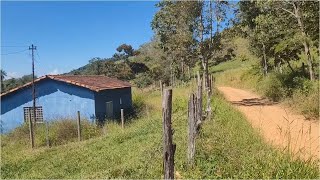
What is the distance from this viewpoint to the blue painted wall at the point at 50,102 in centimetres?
2338

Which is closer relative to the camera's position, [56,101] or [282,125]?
[282,125]

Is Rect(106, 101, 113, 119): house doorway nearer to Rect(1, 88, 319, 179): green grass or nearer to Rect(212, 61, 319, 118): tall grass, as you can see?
Rect(212, 61, 319, 118): tall grass

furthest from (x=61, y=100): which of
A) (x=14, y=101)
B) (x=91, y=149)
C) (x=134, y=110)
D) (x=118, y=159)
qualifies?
(x=118, y=159)

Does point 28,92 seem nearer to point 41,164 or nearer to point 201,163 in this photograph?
point 41,164

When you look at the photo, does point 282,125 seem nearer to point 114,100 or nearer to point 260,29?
point 260,29

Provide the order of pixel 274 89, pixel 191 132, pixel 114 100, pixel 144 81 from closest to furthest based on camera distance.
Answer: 1. pixel 191 132
2. pixel 274 89
3. pixel 114 100
4. pixel 144 81

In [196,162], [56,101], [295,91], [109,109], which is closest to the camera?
[196,162]

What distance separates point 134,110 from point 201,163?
22542mm

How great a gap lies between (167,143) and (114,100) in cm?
2162

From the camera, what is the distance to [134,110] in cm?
2923

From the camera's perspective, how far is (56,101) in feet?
78.8

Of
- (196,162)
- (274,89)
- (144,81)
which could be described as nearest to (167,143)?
(196,162)

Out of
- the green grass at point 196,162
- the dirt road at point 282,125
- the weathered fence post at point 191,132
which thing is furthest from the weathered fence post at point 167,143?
the dirt road at point 282,125

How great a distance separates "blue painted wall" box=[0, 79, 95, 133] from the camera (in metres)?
23.4
